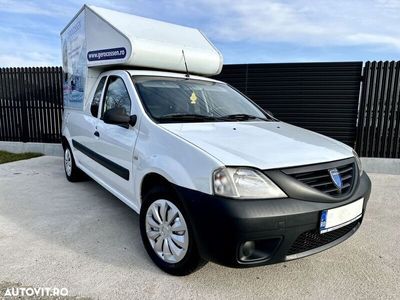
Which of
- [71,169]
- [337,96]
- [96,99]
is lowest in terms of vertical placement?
[71,169]

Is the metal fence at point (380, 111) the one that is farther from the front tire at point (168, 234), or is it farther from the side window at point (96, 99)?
the front tire at point (168, 234)

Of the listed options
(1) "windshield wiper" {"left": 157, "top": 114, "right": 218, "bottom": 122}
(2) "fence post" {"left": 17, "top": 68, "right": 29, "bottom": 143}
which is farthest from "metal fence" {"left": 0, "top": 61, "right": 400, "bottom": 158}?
(2) "fence post" {"left": 17, "top": 68, "right": 29, "bottom": 143}

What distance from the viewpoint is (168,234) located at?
2494 millimetres

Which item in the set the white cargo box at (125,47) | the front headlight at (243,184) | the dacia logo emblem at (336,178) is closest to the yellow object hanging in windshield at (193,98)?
the white cargo box at (125,47)

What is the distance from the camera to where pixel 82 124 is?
4.30 meters

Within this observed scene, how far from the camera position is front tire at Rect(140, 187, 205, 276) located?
7.65ft

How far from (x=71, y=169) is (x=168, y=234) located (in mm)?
3192

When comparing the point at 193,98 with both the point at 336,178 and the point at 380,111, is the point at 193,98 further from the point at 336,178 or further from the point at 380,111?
the point at 380,111

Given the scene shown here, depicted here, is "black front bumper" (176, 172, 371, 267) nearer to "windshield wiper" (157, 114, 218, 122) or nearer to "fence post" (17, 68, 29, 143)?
"windshield wiper" (157, 114, 218, 122)

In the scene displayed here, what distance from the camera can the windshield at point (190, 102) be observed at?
117 inches

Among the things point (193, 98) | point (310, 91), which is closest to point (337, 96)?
point (310, 91)

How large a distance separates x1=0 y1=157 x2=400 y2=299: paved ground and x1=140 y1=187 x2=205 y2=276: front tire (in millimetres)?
115

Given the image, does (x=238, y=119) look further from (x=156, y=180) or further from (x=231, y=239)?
(x=231, y=239)

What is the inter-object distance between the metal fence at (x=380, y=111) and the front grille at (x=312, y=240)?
175 inches
